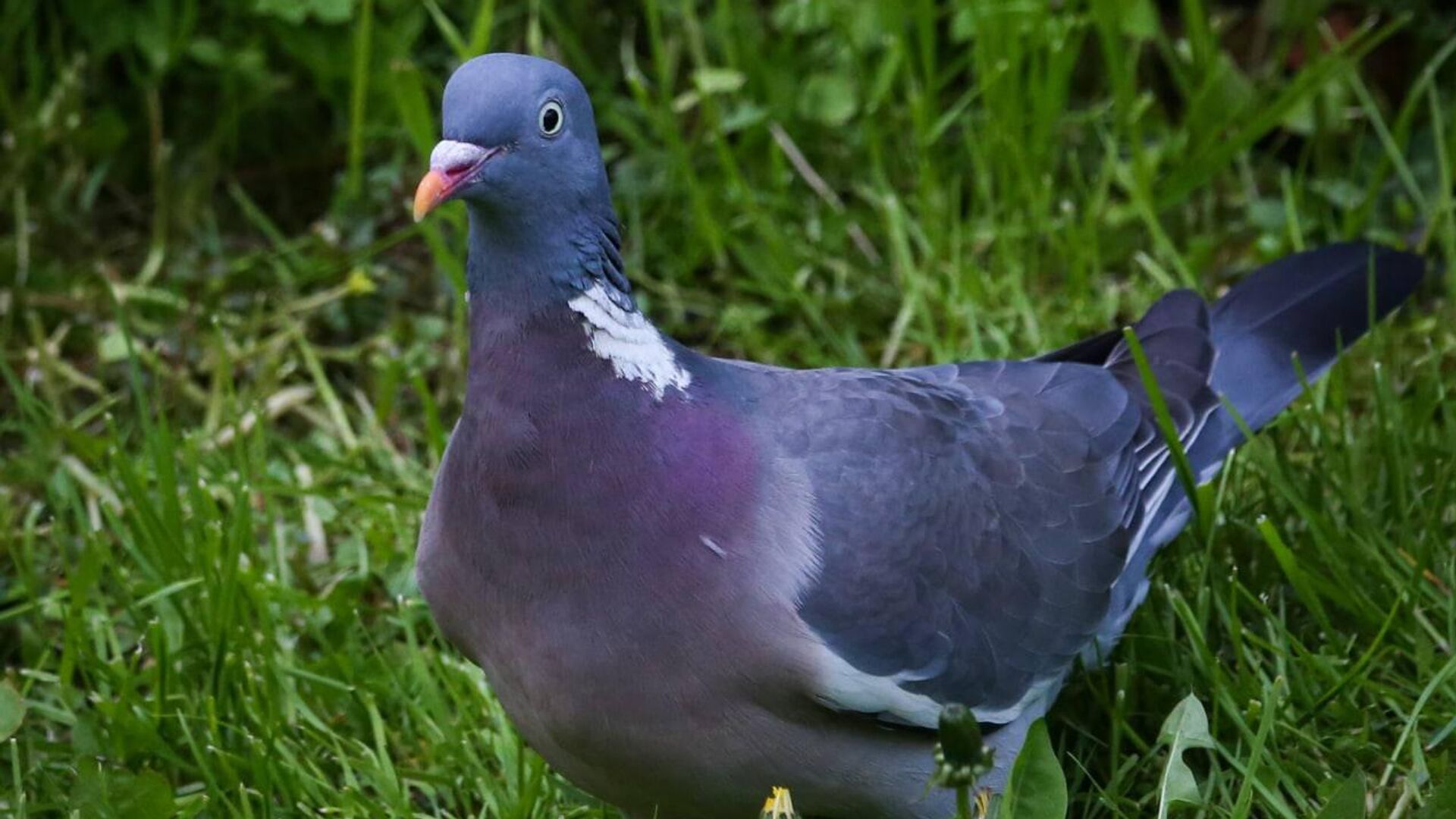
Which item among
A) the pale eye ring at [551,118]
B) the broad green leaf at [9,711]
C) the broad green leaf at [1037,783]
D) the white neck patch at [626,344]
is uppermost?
the pale eye ring at [551,118]

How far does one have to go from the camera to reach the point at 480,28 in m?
3.92

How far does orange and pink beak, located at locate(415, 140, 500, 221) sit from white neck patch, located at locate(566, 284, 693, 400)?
22cm

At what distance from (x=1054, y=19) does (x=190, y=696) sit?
256cm

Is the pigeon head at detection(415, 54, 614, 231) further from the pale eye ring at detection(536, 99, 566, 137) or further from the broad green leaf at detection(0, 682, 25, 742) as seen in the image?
the broad green leaf at detection(0, 682, 25, 742)

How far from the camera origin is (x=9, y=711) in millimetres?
2770

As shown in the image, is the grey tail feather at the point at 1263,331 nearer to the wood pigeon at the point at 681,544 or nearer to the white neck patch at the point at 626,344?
the wood pigeon at the point at 681,544

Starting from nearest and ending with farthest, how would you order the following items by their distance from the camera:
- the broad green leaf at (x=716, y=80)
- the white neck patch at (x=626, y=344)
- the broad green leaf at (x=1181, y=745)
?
1. the white neck patch at (x=626, y=344)
2. the broad green leaf at (x=1181, y=745)
3. the broad green leaf at (x=716, y=80)

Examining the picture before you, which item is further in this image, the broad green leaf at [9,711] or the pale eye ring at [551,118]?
the broad green leaf at [9,711]

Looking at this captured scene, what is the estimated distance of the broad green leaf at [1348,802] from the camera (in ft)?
7.84

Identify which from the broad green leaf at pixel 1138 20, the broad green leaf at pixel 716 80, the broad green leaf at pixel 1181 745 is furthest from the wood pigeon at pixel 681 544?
the broad green leaf at pixel 1138 20

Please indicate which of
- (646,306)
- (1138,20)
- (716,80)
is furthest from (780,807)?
(1138,20)

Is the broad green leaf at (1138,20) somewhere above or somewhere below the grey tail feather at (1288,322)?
above

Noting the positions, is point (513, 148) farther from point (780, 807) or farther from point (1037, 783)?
point (1037, 783)

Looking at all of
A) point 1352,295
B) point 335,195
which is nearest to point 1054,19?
point 1352,295
